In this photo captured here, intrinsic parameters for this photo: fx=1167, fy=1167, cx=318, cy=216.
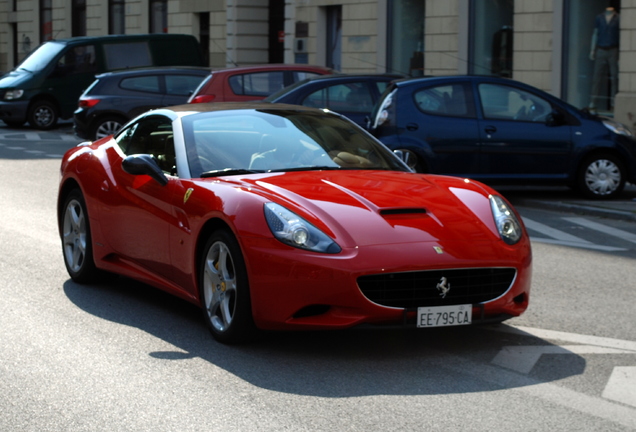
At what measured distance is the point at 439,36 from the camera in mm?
24781

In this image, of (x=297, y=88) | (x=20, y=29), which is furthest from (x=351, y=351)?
(x=20, y=29)

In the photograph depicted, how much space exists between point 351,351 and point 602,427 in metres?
1.65

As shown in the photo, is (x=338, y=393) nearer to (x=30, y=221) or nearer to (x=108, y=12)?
(x=30, y=221)

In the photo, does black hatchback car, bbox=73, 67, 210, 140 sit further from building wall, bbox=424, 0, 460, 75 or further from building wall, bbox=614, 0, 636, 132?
building wall, bbox=614, 0, 636, 132

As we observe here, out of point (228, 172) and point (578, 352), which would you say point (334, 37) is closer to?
point (228, 172)

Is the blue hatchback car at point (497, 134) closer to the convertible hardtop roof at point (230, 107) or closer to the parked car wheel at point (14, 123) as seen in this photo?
the convertible hardtop roof at point (230, 107)

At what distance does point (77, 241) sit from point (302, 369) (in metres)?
2.94

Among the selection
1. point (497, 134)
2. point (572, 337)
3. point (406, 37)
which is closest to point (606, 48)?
point (406, 37)

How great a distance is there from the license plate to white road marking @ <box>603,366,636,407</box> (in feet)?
2.54

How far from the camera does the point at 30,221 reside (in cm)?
1120

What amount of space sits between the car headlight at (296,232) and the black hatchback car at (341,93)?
9.46 m

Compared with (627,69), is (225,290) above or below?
below

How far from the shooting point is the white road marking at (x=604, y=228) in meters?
11.1

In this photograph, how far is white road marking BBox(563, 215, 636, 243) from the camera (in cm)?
1113
